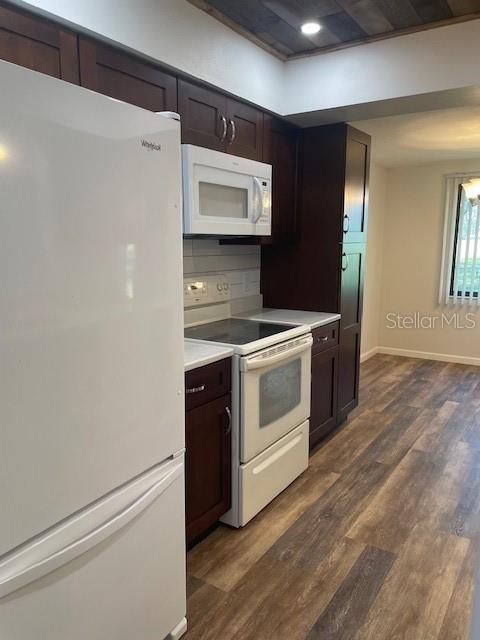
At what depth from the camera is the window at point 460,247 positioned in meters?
5.17

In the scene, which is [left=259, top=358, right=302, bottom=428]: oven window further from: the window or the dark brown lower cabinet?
the window

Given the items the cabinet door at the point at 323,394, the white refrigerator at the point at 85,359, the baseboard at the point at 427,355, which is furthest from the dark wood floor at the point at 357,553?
the baseboard at the point at 427,355

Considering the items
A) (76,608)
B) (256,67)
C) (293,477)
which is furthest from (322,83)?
(76,608)

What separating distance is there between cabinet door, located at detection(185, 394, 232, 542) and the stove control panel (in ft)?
2.56

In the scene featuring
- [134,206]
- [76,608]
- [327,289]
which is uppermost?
[134,206]

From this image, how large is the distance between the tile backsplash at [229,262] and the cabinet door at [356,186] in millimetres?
683

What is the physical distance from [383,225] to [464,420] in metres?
2.74

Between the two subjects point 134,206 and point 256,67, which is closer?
point 134,206

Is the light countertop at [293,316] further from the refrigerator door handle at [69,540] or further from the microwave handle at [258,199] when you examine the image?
the refrigerator door handle at [69,540]

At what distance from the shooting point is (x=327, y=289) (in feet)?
10.6

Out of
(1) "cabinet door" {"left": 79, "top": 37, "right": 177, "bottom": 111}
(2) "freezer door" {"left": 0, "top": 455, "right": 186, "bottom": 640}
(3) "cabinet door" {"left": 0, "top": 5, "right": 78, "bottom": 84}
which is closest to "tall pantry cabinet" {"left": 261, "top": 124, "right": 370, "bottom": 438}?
(1) "cabinet door" {"left": 79, "top": 37, "right": 177, "bottom": 111}

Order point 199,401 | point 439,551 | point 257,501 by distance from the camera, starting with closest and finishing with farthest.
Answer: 1. point 199,401
2. point 439,551
3. point 257,501

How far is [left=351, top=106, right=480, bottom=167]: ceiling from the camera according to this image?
323cm

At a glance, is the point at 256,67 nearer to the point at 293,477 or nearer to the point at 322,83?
the point at 322,83
